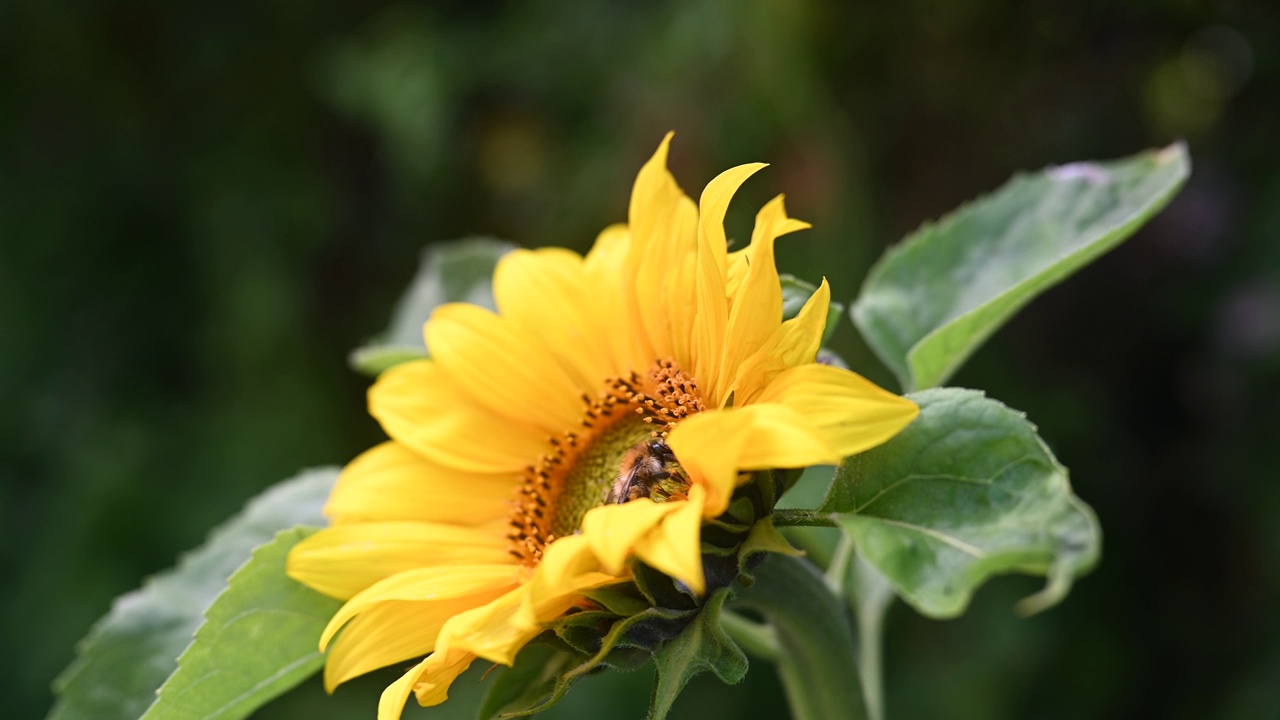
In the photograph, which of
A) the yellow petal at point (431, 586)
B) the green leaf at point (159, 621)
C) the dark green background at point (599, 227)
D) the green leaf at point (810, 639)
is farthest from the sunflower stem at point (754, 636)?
the dark green background at point (599, 227)

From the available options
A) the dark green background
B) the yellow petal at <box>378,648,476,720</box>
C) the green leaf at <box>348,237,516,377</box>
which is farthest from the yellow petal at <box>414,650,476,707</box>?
the dark green background

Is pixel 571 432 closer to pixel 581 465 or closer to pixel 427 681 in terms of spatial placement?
pixel 581 465

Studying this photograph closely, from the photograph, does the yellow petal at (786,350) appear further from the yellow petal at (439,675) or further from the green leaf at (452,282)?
the green leaf at (452,282)

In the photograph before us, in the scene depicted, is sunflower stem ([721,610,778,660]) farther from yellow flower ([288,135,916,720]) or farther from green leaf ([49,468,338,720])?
green leaf ([49,468,338,720])

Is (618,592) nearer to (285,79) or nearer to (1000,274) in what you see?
(1000,274)

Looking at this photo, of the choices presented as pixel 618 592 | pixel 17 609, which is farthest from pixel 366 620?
pixel 17 609
